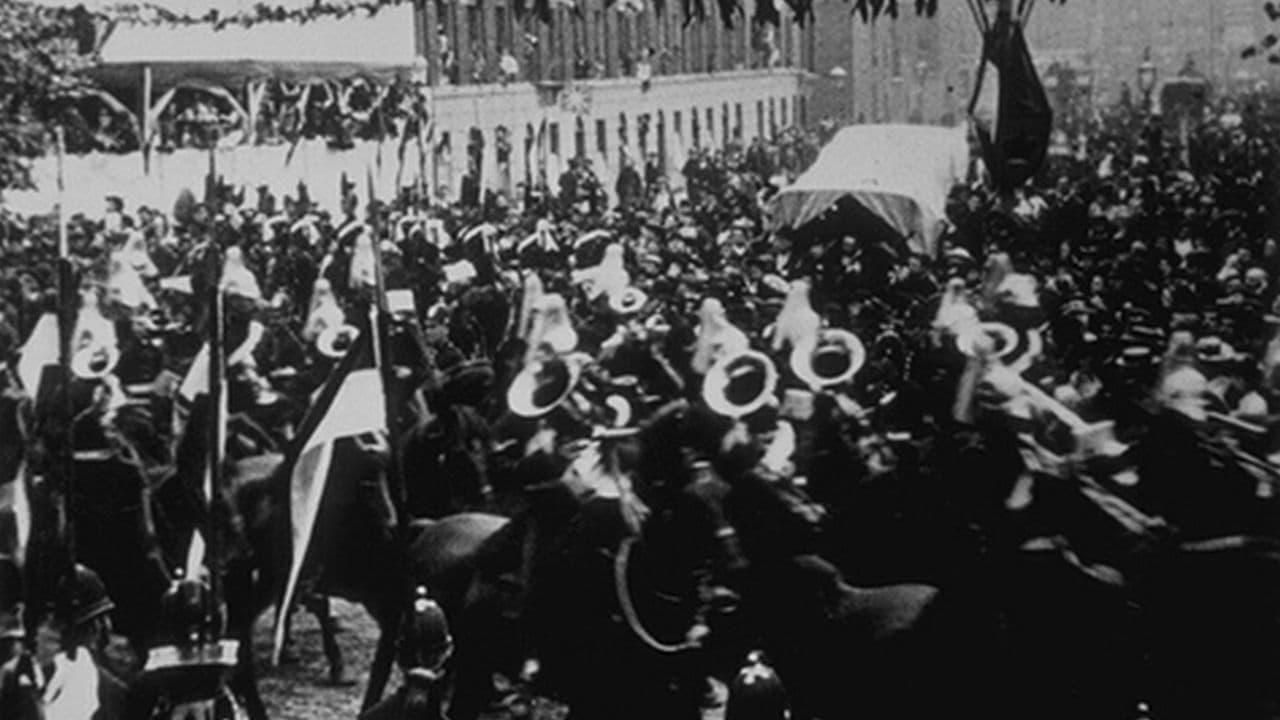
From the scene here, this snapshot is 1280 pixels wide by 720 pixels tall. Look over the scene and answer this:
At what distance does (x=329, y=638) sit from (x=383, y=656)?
125 centimetres

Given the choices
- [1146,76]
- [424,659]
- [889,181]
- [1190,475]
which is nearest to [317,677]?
[424,659]

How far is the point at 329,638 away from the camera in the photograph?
10586 mm

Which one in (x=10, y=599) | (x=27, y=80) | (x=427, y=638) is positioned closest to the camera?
(x=427, y=638)

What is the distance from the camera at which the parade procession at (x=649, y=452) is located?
24.4 feet

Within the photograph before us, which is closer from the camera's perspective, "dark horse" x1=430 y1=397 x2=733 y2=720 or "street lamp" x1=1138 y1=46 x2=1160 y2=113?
"dark horse" x1=430 y1=397 x2=733 y2=720

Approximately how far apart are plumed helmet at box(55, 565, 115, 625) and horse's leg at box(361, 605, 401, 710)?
1.92 meters

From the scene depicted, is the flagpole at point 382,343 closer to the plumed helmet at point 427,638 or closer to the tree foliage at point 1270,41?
the plumed helmet at point 427,638

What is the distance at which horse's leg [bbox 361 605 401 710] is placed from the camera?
29.8 feet

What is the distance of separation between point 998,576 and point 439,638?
2.76 metres

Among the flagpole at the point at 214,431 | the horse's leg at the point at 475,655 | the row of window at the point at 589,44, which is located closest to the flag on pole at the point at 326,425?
the flagpole at the point at 214,431

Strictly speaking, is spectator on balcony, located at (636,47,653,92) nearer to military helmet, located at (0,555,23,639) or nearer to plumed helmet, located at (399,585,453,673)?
military helmet, located at (0,555,23,639)

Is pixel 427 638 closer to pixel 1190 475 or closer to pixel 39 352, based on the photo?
pixel 1190 475

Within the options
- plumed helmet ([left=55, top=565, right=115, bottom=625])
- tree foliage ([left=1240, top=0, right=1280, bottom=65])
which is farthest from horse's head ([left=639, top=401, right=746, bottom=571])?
tree foliage ([left=1240, top=0, right=1280, bottom=65])

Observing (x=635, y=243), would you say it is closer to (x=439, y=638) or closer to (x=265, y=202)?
(x=265, y=202)
